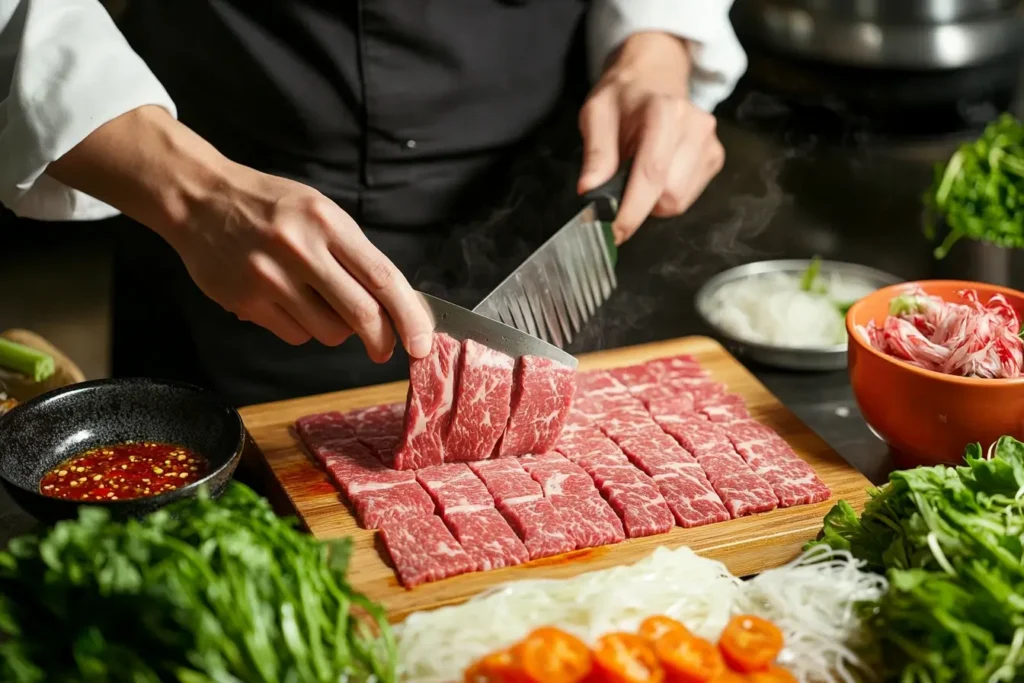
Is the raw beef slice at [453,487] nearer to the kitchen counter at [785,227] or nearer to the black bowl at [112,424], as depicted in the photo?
the black bowl at [112,424]

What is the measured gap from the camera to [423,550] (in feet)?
7.28

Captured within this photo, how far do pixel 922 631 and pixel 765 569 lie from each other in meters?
0.51

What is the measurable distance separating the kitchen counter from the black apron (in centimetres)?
45

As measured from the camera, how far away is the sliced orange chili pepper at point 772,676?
1.73 m

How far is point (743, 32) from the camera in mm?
3637

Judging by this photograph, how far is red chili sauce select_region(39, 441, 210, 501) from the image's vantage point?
7.11 feet

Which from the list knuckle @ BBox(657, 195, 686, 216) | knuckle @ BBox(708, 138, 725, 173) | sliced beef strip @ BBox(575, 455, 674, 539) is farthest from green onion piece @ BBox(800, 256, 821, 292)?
sliced beef strip @ BBox(575, 455, 674, 539)

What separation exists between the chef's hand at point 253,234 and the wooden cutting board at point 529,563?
1.15 feet

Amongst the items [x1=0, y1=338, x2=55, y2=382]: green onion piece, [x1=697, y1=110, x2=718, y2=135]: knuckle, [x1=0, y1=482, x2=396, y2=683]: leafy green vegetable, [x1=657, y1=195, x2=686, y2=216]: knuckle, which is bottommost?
[x1=0, y1=338, x2=55, y2=382]: green onion piece

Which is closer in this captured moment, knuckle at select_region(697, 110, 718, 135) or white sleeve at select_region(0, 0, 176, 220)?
white sleeve at select_region(0, 0, 176, 220)

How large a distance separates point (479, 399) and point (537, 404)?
0.14 m

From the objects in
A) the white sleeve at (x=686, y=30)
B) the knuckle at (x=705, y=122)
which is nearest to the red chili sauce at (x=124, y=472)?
the knuckle at (x=705, y=122)

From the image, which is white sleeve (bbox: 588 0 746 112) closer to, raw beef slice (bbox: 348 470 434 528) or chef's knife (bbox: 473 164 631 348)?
chef's knife (bbox: 473 164 631 348)

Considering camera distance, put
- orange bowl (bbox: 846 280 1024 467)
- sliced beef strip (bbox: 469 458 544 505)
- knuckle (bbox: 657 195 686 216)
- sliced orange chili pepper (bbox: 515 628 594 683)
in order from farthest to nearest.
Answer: knuckle (bbox: 657 195 686 216) → sliced beef strip (bbox: 469 458 544 505) → orange bowl (bbox: 846 280 1024 467) → sliced orange chili pepper (bbox: 515 628 594 683)
